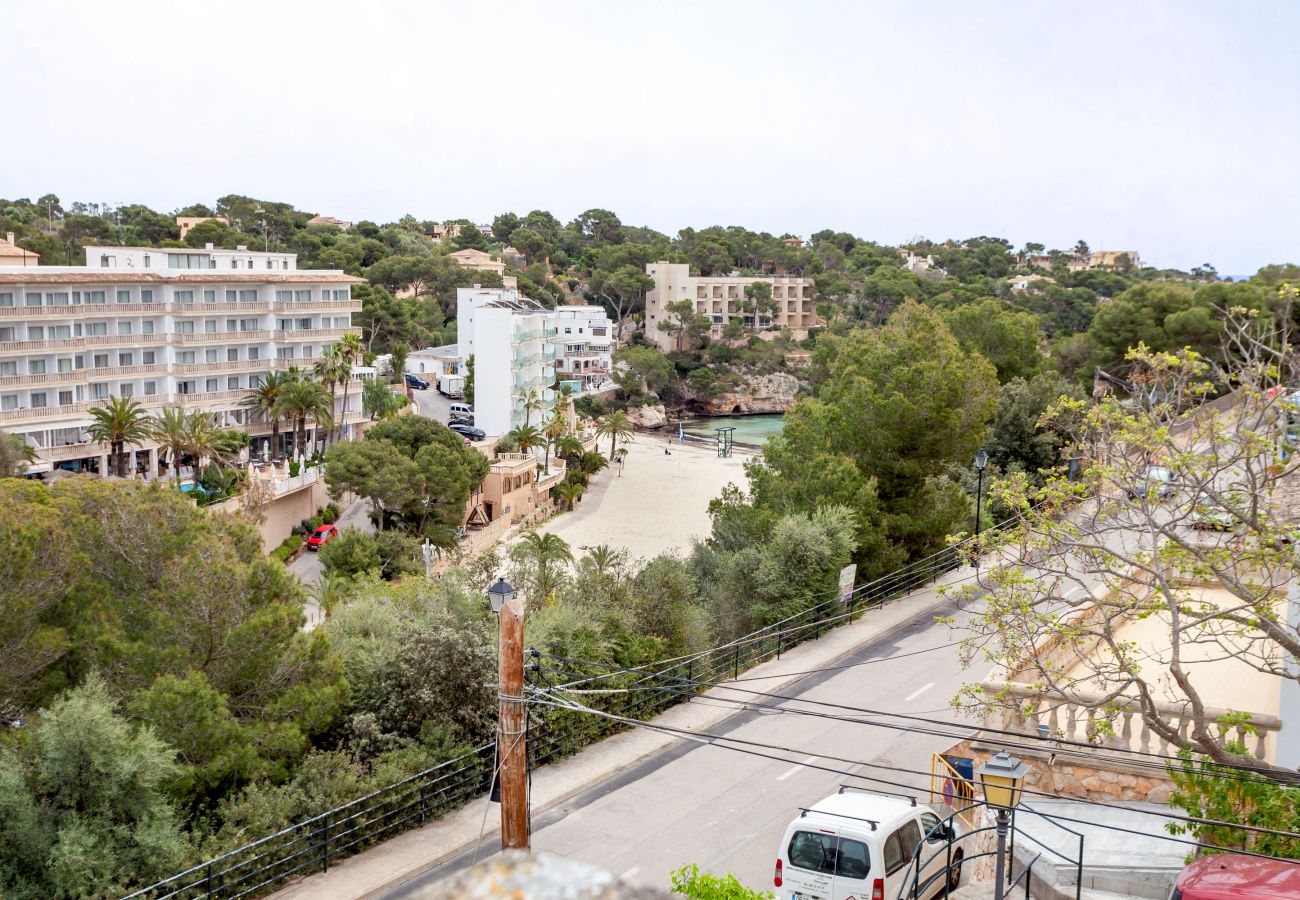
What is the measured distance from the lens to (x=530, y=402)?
242 ft

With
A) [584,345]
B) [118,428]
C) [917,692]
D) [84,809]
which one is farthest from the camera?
[584,345]

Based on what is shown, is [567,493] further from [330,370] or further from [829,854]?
[829,854]

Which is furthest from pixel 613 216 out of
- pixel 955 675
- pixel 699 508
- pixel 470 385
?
pixel 955 675

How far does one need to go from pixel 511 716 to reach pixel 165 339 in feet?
163

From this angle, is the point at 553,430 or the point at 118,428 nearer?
the point at 118,428

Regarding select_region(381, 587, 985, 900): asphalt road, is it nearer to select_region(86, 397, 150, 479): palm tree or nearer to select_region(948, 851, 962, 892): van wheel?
select_region(948, 851, 962, 892): van wheel

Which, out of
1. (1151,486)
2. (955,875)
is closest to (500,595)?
(955,875)

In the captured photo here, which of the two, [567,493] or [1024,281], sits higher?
[1024,281]

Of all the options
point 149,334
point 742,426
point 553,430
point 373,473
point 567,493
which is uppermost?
point 149,334

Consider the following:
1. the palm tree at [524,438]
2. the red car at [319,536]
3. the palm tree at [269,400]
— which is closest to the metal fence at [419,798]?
the red car at [319,536]

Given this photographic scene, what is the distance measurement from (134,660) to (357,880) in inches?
172

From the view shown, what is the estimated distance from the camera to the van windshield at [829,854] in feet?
40.4

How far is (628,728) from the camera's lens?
19750 millimetres

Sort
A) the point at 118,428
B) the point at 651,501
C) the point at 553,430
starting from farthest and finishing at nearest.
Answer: the point at 553,430, the point at 651,501, the point at 118,428
